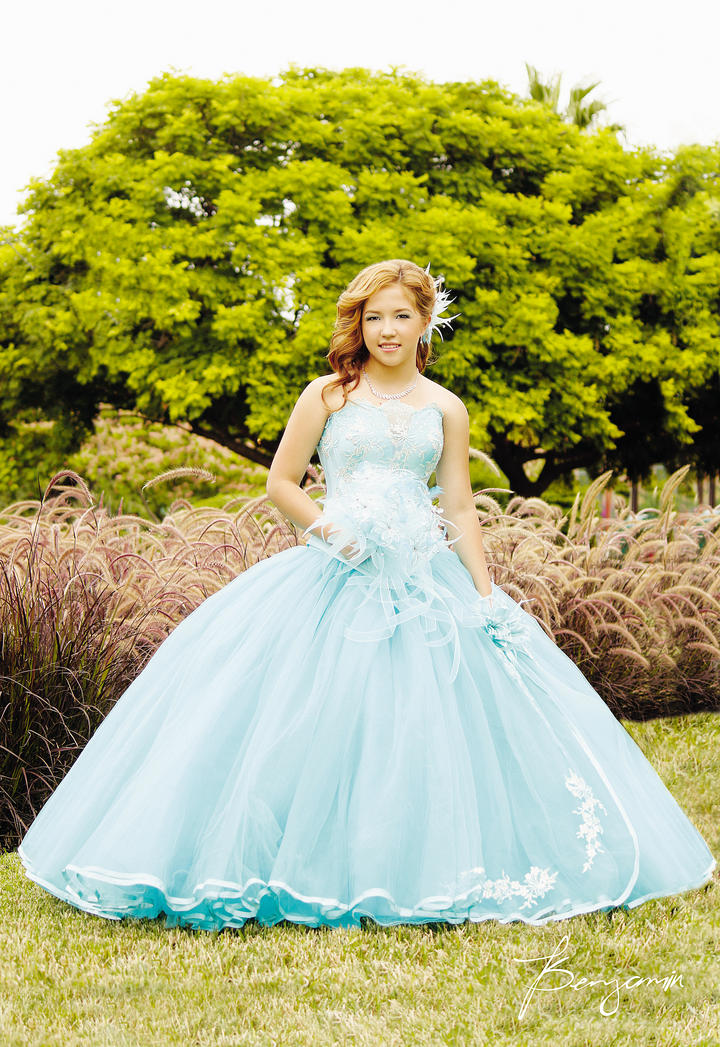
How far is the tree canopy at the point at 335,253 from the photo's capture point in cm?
1625

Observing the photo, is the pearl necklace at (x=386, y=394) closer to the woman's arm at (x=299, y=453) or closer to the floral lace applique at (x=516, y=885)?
the woman's arm at (x=299, y=453)

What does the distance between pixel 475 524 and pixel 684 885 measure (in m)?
1.43

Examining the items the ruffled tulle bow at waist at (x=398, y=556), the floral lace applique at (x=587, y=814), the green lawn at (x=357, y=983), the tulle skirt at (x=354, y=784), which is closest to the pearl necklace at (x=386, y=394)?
the ruffled tulle bow at waist at (x=398, y=556)

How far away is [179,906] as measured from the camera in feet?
9.99

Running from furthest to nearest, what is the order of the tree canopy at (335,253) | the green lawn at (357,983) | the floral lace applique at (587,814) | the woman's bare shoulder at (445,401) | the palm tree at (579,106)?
the palm tree at (579,106) → the tree canopy at (335,253) → the woman's bare shoulder at (445,401) → the floral lace applique at (587,814) → the green lawn at (357,983)

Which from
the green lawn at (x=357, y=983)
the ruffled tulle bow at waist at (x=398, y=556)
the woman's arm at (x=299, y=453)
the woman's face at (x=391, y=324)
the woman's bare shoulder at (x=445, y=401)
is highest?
the woman's face at (x=391, y=324)

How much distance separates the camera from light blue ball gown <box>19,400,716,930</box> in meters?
3.04

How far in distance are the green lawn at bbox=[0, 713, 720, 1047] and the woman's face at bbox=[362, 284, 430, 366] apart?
1955 millimetres

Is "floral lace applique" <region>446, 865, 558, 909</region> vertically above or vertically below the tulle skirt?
below

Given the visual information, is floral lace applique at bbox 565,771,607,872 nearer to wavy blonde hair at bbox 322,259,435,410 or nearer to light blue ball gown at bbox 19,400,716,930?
light blue ball gown at bbox 19,400,716,930

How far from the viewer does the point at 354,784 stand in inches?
123

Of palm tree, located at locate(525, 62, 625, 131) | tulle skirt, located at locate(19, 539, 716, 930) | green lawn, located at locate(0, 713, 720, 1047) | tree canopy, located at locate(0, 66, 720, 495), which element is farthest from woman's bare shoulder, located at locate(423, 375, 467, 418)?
palm tree, located at locate(525, 62, 625, 131)

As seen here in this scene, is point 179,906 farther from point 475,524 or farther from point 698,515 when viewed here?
point 698,515

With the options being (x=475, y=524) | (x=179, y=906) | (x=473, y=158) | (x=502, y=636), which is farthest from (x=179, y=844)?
(x=473, y=158)
